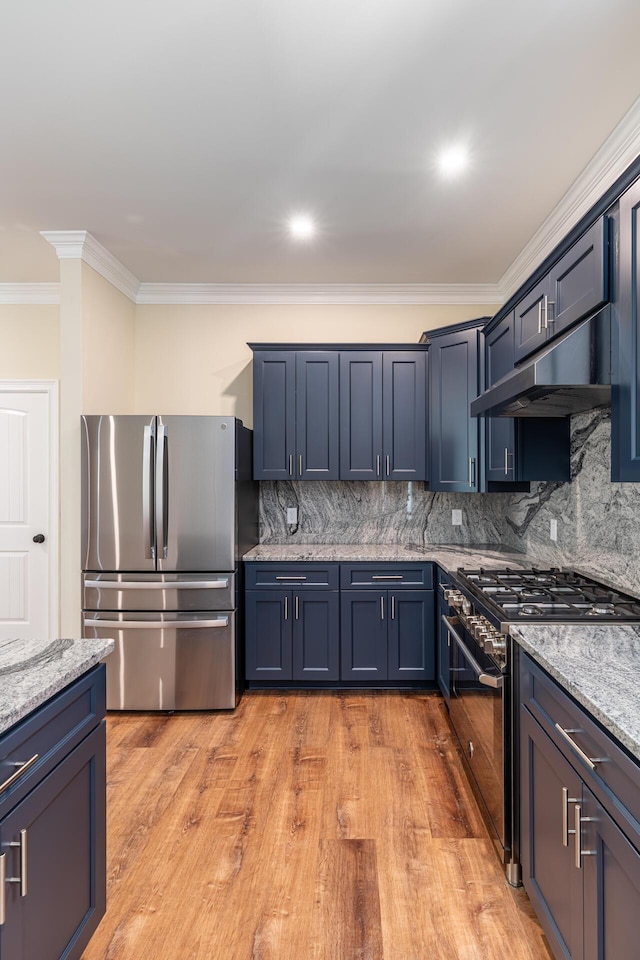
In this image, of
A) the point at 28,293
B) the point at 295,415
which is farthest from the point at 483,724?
the point at 28,293

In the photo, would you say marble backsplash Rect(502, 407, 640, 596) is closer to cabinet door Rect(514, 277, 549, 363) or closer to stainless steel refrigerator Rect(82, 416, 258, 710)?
cabinet door Rect(514, 277, 549, 363)

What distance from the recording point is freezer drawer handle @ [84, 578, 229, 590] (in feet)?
10.8

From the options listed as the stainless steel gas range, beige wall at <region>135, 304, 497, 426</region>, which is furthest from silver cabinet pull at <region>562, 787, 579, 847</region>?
beige wall at <region>135, 304, 497, 426</region>

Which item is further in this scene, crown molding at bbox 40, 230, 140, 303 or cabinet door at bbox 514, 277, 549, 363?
crown molding at bbox 40, 230, 140, 303

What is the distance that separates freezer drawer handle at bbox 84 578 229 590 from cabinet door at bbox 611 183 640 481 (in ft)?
7.67

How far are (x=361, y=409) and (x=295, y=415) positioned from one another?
1.54 feet

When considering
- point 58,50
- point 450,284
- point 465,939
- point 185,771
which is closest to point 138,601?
point 185,771

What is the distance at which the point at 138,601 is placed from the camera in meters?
3.32

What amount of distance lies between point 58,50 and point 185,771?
3.05m

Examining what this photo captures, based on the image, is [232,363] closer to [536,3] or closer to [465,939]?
[536,3]

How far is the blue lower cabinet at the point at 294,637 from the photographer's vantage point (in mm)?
3561

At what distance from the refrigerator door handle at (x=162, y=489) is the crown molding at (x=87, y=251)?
121 cm

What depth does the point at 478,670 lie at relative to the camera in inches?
87.8

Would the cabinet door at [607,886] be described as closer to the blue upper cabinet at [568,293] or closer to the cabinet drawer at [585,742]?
the cabinet drawer at [585,742]
